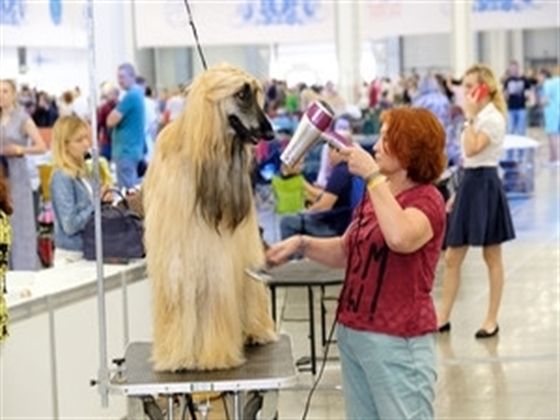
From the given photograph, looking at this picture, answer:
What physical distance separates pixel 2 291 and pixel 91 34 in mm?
1260

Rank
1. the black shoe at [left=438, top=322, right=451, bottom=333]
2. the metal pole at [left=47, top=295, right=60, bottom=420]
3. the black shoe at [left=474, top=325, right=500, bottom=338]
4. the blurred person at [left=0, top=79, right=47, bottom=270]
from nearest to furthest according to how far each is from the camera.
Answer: the metal pole at [left=47, top=295, right=60, bottom=420]
the black shoe at [left=474, top=325, right=500, bottom=338]
the black shoe at [left=438, top=322, right=451, bottom=333]
the blurred person at [left=0, top=79, right=47, bottom=270]

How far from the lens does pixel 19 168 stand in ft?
32.0

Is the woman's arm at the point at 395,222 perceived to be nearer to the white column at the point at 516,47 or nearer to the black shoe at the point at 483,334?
the black shoe at the point at 483,334

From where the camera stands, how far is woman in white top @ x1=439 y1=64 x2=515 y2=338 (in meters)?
7.95

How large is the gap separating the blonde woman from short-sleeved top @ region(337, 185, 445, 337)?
321cm

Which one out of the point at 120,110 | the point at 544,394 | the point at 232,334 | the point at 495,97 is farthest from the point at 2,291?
the point at 120,110

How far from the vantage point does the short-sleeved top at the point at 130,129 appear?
12.7 m

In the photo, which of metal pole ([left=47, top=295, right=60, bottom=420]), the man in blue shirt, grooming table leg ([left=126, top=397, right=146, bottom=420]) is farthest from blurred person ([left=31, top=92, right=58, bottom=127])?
grooming table leg ([left=126, top=397, right=146, bottom=420])

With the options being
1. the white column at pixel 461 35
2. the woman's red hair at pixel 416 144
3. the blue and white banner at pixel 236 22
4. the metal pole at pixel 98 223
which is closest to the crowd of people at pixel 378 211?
the woman's red hair at pixel 416 144

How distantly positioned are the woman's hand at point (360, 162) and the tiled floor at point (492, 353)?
2.11 metres

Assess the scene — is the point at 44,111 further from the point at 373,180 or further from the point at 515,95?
the point at 373,180

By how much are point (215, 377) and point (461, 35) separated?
1414cm

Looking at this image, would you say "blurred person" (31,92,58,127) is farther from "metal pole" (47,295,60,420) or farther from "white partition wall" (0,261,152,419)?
"metal pole" (47,295,60,420)

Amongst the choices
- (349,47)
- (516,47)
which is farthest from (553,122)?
(516,47)
